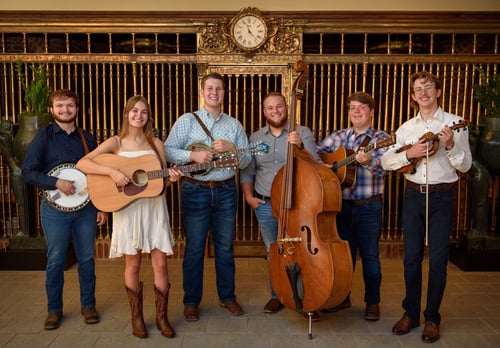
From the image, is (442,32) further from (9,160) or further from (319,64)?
(9,160)

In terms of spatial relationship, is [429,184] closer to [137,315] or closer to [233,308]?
[233,308]

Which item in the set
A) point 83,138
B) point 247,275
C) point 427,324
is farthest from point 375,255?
point 83,138

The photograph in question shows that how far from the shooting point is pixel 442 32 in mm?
4773

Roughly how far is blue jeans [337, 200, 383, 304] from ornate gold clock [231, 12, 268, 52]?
2.14 meters

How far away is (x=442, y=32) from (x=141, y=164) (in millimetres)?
3449

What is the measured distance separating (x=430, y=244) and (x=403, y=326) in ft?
1.84

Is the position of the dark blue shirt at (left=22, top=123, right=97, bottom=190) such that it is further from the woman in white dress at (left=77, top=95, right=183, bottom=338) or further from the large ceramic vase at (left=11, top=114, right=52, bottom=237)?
the large ceramic vase at (left=11, top=114, right=52, bottom=237)

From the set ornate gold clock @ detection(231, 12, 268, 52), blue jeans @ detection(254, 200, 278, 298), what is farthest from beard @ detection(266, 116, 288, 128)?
ornate gold clock @ detection(231, 12, 268, 52)

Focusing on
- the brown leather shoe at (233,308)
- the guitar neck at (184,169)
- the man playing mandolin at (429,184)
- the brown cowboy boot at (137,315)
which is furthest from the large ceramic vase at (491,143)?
the brown cowboy boot at (137,315)

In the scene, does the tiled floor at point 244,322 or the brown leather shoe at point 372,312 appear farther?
the brown leather shoe at point 372,312

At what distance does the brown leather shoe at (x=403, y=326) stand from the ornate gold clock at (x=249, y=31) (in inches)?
112

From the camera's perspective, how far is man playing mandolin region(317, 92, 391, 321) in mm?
3174

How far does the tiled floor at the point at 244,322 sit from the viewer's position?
298 cm

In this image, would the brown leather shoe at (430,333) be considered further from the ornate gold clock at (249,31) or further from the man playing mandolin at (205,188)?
the ornate gold clock at (249,31)
